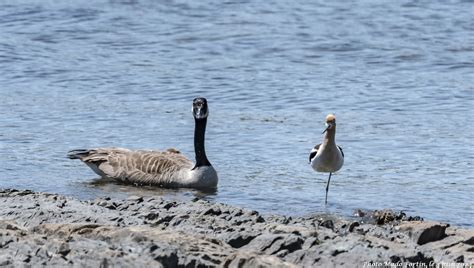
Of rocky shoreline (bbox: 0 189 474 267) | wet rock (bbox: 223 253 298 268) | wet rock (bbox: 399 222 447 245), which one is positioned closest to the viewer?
wet rock (bbox: 223 253 298 268)

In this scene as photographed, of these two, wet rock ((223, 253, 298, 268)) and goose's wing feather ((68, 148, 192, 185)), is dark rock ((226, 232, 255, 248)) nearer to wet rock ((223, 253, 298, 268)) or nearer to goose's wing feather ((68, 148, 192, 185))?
wet rock ((223, 253, 298, 268))

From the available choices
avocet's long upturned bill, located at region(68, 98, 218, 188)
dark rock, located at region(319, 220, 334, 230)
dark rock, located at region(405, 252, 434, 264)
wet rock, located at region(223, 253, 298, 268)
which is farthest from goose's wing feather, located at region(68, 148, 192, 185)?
wet rock, located at region(223, 253, 298, 268)

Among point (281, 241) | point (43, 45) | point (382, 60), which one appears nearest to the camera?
point (281, 241)

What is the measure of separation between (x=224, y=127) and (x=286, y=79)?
3.22 m

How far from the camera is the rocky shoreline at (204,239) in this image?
7.16 meters

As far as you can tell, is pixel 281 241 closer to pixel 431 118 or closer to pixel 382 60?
pixel 431 118

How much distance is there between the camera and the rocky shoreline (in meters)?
7.16

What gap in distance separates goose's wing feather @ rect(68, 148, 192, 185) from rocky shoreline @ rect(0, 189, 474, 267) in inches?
119

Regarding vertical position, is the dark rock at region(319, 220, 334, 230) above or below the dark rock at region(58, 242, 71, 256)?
below

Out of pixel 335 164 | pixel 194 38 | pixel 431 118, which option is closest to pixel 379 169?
pixel 335 164

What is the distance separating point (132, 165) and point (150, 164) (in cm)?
21

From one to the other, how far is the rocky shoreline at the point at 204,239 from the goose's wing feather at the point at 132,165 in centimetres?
303

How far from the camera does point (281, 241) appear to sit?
7805 millimetres

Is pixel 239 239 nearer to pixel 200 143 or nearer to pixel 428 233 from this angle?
pixel 428 233
